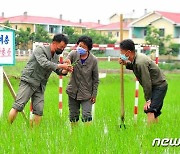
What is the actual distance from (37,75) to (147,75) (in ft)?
4.74

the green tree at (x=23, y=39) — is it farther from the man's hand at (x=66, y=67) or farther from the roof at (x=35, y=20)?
the man's hand at (x=66, y=67)

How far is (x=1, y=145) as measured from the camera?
4984 millimetres

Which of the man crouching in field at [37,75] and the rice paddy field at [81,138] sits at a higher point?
the man crouching in field at [37,75]

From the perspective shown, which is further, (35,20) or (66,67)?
(35,20)

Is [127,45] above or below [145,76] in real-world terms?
above

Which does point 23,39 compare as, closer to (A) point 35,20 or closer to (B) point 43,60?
(A) point 35,20

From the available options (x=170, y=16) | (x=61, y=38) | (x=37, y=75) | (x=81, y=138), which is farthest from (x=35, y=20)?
(x=81, y=138)

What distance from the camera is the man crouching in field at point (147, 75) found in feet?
19.2

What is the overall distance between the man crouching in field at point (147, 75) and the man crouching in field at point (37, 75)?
0.77m

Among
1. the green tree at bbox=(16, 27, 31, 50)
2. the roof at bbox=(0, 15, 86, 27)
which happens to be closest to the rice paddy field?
the green tree at bbox=(16, 27, 31, 50)

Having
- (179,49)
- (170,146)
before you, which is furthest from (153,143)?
(179,49)

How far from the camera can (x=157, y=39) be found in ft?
114

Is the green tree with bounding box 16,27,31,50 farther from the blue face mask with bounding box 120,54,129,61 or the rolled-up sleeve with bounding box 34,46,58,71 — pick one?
the blue face mask with bounding box 120,54,129,61

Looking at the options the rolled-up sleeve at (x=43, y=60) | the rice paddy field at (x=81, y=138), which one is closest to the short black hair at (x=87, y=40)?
the rolled-up sleeve at (x=43, y=60)
